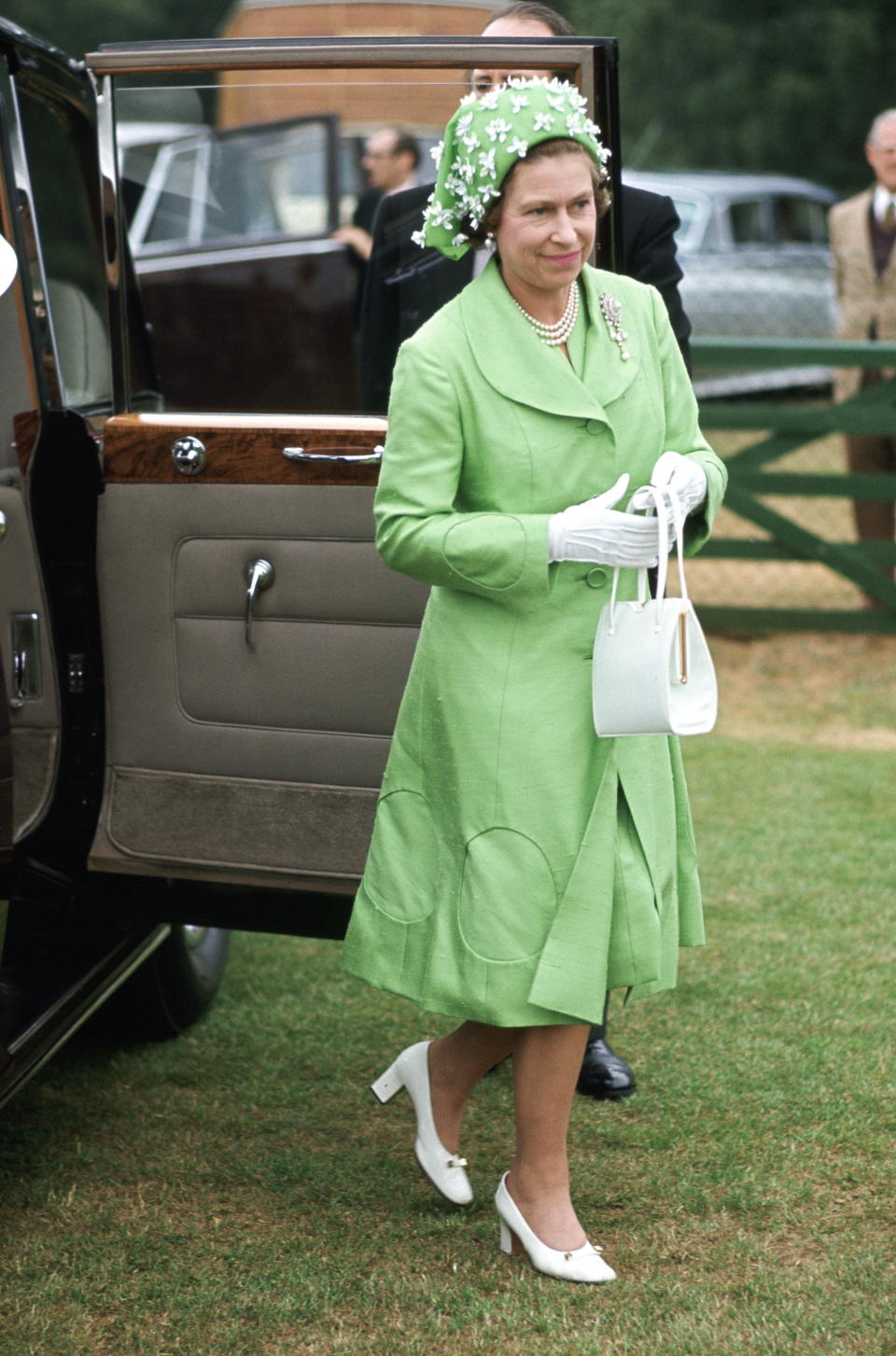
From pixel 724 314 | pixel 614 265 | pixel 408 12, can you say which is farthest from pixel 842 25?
pixel 614 265

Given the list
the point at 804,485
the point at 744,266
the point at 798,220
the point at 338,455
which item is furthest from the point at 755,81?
the point at 338,455

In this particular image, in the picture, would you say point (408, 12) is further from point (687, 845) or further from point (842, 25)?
point (687, 845)

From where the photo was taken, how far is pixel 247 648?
320 centimetres

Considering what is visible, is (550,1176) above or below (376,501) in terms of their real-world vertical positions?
below

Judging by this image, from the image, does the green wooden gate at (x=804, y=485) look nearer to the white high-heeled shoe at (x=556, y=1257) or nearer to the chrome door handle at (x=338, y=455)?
the chrome door handle at (x=338, y=455)

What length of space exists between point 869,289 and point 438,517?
6.49m

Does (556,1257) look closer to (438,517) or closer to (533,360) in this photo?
(438,517)

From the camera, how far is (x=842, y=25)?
23328 millimetres

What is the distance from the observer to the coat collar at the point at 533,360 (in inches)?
106

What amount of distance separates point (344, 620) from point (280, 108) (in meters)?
8.21

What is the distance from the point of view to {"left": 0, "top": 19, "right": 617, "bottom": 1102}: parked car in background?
122 inches

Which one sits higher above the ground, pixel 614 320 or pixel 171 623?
pixel 614 320

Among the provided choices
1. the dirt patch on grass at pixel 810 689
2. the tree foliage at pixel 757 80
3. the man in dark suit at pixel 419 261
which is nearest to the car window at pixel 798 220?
the dirt patch on grass at pixel 810 689

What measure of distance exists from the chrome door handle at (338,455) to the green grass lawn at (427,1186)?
4.59ft
